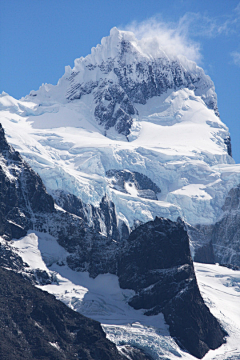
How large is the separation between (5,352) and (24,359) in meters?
5.02

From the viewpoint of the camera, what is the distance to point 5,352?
7790 inches

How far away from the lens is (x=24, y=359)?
199625 mm
